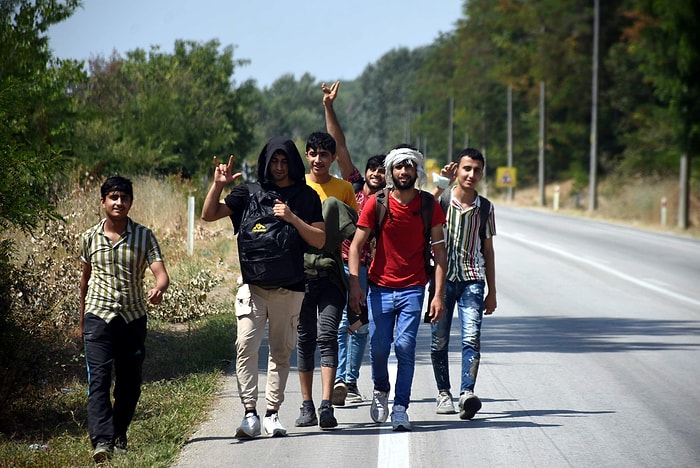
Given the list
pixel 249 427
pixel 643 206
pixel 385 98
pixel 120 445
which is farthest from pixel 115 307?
pixel 385 98

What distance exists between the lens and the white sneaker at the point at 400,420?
26.9 feet

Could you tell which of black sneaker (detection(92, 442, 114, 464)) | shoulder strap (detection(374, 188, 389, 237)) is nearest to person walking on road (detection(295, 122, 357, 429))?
shoulder strap (detection(374, 188, 389, 237))

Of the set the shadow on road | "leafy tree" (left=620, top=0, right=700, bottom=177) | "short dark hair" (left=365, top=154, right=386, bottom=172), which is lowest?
the shadow on road

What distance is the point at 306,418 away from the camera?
8375 mm

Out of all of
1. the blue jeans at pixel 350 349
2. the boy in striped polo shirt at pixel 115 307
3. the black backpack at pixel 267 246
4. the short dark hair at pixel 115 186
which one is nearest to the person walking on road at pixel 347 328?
the blue jeans at pixel 350 349

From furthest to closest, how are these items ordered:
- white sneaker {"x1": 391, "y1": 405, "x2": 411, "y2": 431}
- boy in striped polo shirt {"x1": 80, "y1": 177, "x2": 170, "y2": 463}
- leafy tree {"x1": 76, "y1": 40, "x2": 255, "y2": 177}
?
leafy tree {"x1": 76, "y1": 40, "x2": 255, "y2": 177} → white sneaker {"x1": 391, "y1": 405, "x2": 411, "y2": 431} → boy in striped polo shirt {"x1": 80, "y1": 177, "x2": 170, "y2": 463}

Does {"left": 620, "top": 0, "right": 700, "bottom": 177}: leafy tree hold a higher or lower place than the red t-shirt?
higher

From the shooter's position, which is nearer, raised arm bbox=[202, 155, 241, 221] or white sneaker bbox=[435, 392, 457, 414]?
raised arm bbox=[202, 155, 241, 221]

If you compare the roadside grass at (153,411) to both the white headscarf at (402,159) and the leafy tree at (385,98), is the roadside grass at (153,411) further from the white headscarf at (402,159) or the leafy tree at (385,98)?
the leafy tree at (385,98)

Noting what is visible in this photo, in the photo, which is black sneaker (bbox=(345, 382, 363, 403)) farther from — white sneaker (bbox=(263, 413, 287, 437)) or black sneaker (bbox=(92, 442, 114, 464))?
black sneaker (bbox=(92, 442, 114, 464))

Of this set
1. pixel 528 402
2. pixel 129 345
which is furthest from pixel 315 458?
pixel 528 402

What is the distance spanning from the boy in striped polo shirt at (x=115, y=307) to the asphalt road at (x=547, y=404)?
53cm

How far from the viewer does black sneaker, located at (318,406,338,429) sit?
823 centimetres

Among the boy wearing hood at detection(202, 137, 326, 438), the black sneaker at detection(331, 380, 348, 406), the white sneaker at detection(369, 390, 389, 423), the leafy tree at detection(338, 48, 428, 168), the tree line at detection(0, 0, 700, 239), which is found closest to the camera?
the boy wearing hood at detection(202, 137, 326, 438)
